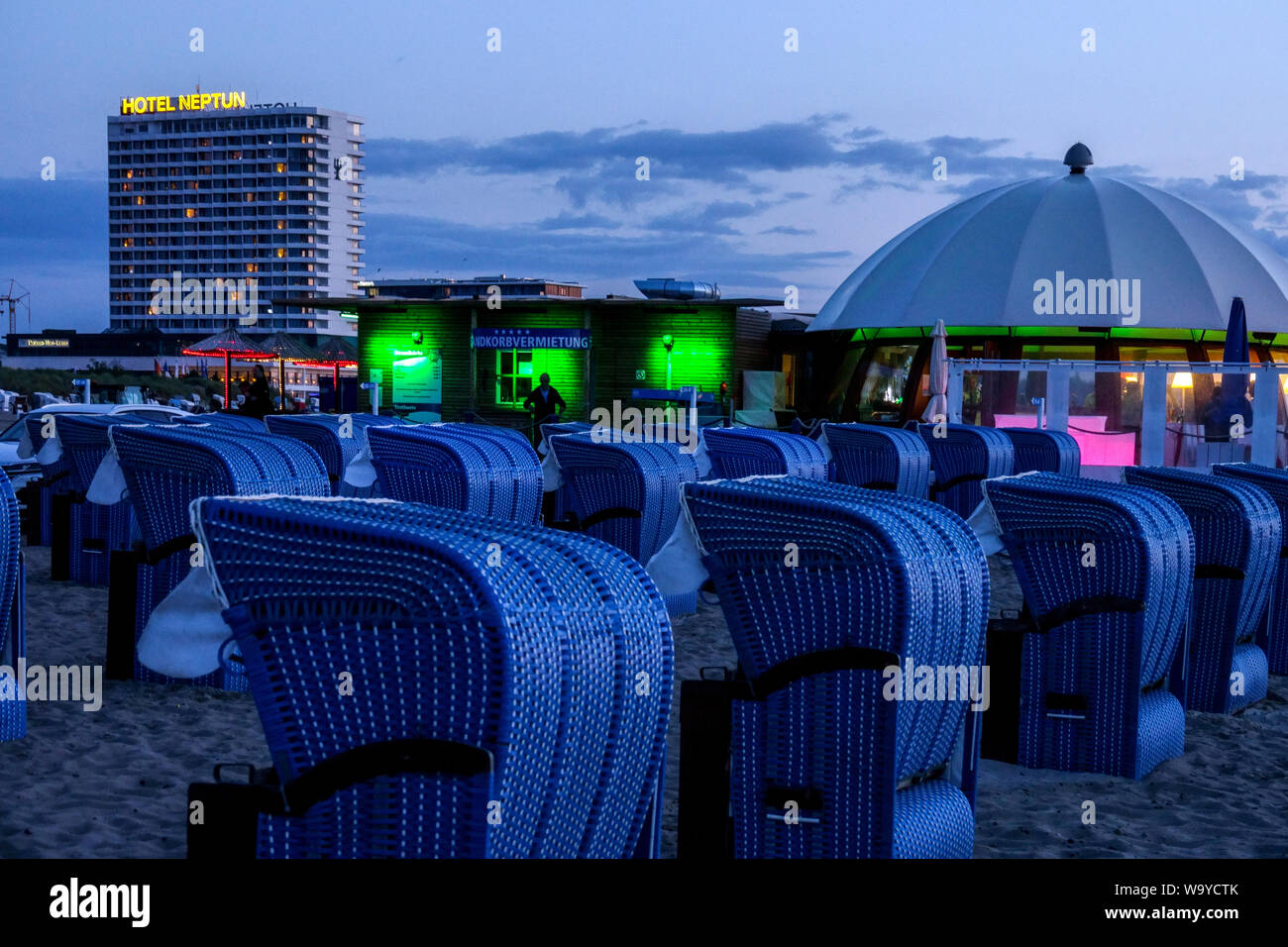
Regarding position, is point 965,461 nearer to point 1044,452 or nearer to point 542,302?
point 1044,452

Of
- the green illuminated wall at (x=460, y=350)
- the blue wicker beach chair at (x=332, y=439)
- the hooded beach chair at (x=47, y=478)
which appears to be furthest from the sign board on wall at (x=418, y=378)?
the blue wicker beach chair at (x=332, y=439)

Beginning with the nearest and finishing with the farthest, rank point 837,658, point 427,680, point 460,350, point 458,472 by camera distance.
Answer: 1. point 427,680
2. point 837,658
3. point 458,472
4. point 460,350

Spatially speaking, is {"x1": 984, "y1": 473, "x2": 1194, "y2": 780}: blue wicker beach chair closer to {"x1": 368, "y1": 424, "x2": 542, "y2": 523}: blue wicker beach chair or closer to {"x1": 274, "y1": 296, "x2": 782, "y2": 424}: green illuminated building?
{"x1": 368, "y1": 424, "x2": 542, "y2": 523}: blue wicker beach chair

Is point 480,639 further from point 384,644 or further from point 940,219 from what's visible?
point 940,219

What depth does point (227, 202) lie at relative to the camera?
176500mm

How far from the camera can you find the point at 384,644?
8.17 feet

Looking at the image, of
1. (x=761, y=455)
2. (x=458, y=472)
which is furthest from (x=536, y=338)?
(x=458, y=472)

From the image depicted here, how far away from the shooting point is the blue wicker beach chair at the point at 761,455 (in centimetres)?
1002

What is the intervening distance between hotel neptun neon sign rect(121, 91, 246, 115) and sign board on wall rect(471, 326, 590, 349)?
483 ft

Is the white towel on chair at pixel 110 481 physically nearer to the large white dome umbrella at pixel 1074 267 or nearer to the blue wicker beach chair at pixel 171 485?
the blue wicker beach chair at pixel 171 485

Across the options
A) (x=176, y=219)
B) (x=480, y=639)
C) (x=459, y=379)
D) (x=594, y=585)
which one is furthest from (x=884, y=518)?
(x=176, y=219)

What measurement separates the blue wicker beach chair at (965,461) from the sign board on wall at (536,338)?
2514 cm

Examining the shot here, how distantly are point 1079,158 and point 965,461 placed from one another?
31.9m

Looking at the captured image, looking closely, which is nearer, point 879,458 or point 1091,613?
point 1091,613
